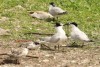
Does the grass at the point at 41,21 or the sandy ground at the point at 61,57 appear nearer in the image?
the sandy ground at the point at 61,57

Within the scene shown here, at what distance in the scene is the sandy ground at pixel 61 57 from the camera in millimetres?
11578

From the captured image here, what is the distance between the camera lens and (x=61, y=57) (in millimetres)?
12305

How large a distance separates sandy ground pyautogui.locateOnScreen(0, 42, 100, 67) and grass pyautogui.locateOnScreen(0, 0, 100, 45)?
3.90ft

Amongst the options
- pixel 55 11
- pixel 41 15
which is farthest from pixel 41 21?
pixel 55 11

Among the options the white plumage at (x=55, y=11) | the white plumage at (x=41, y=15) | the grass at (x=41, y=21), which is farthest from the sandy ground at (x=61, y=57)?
the white plumage at (x=41, y=15)

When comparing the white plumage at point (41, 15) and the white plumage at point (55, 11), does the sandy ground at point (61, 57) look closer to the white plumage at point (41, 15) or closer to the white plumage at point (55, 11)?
the white plumage at point (55, 11)

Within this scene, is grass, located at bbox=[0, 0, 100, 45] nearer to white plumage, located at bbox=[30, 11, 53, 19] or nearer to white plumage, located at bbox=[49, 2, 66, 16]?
white plumage, located at bbox=[30, 11, 53, 19]

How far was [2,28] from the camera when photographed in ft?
51.5

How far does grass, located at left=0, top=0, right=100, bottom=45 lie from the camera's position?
15.5 metres

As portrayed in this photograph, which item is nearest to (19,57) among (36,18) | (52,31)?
(52,31)

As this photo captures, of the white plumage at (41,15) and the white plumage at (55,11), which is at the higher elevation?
the white plumage at (55,11)

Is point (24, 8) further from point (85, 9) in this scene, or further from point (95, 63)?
point (95, 63)

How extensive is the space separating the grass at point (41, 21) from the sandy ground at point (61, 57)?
1.19m

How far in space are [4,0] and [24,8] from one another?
130cm
